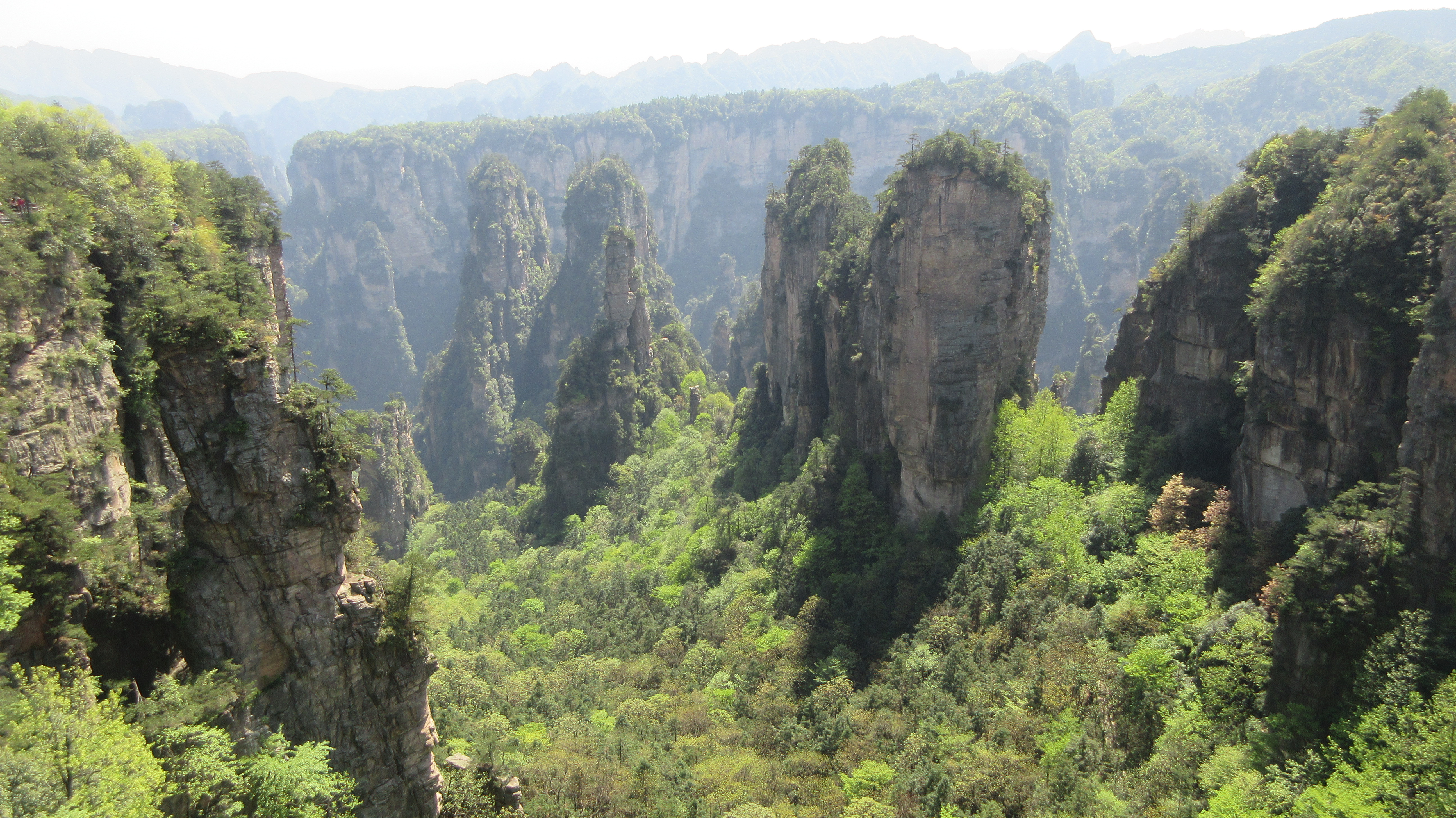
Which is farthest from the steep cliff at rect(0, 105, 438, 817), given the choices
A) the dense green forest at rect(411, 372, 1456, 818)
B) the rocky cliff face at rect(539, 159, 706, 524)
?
the rocky cliff face at rect(539, 159, 706, 524)

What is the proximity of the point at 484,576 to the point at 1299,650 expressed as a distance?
52762mm

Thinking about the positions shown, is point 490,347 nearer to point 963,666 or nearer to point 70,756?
A: point 963,666

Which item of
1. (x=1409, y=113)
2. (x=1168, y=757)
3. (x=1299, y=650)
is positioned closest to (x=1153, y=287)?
(x=1409, y=113)

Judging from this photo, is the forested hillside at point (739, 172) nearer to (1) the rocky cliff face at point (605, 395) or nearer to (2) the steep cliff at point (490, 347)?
(2) the steep cliff at point (490, 347)

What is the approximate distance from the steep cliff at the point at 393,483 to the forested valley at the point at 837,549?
1.31m

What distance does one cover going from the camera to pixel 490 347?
11819cm

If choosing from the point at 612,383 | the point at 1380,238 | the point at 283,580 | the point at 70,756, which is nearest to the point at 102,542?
the point at 283,580

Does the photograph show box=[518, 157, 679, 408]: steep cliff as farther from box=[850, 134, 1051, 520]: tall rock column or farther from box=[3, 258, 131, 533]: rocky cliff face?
box=[3, 258, 131, 533]: rocky cliff face

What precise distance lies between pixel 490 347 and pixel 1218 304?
10007 centimetres

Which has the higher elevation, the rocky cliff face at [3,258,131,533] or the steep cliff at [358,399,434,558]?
the rocky cliff face at [3,258,131,533]

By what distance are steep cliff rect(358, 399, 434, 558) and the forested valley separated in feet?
4.30

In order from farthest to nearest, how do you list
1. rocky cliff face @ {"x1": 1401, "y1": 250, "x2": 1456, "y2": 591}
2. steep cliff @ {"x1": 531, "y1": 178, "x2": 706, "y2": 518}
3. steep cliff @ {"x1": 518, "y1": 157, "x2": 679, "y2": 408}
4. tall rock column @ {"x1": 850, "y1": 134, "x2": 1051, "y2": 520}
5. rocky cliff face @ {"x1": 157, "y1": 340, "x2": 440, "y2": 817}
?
steep cliff @ {"x1": 518, "y1": 157, "x2": 679, "y2": 408} → steep cliff @ {"x1": 531, "y1": 178, "x2": 706, "y2": 518} → tall rock column @ {"x1": 850, "y1": 134, "x2": 1051, "y2": 520} → rocky cliff face @ {"x1": 1401, "y1": 250, "x2": 1456, "y2": 591} → rocky cliff face @ {"x1": 157, "y1": 340, "x2": 440, "y2": 817}

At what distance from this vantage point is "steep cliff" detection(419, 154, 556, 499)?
112m

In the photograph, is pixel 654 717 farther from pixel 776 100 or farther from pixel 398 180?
pixel 776 100
